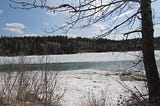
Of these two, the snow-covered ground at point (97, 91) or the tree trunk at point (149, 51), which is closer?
the tree trunk at point (149, 51)

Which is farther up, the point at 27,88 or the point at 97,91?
the point at 27,88

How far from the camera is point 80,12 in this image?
14.2ft

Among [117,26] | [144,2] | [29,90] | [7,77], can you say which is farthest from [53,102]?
[144,2]

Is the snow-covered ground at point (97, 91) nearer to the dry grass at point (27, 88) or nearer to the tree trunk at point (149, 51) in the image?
the tree trunk at point (149, 51)

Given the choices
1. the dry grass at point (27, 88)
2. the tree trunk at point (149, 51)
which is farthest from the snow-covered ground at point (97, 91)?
the dry grass at point (27, 88)

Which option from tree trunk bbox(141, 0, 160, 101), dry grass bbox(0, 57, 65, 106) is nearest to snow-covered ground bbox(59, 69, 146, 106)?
tree trunk bbox(141, 0, 160, 101)

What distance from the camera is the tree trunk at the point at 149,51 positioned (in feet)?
13.8

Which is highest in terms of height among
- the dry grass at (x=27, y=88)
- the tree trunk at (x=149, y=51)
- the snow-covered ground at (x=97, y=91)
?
the tree trunk at (x=149, y=51)

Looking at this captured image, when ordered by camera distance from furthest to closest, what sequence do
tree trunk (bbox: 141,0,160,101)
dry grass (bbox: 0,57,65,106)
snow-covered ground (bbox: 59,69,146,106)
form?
snow-covered ground (bbox: 59,69,146,106) < dry grass (bbox: 0,57,65,106) < tree trunk (bbox: 141,0,160,101)

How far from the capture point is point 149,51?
4.29 metres

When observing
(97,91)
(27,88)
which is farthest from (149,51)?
(97,91)

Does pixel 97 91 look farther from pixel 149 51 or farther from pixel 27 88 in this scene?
pixel 149 51

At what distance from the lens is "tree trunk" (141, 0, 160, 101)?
13.8ft

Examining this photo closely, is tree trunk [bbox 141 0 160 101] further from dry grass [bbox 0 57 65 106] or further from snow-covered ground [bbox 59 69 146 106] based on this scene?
dry grass [bbox 0 57 65 106]
